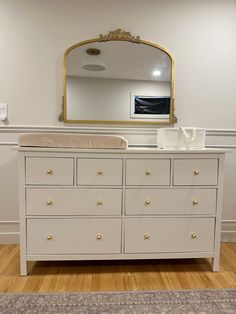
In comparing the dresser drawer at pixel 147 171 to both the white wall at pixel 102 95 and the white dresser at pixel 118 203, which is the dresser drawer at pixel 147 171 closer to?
the white dresser at pixel 118 203

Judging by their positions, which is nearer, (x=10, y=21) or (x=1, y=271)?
(x=1, y=271)

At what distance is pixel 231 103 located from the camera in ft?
7.18

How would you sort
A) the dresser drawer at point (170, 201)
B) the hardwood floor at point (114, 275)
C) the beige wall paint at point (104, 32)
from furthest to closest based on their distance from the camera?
the beige wall paint at point (104, 32)
the dresser drawer at point (170, 201)
the hardwood floor at point (114, 275)

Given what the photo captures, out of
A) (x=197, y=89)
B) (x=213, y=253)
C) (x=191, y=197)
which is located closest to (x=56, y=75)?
(x=197, y=89)

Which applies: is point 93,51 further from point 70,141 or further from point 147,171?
point 147,171

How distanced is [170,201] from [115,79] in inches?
46.2

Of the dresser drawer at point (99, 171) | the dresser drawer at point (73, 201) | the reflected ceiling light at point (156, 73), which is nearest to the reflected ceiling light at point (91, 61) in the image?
the reflected ceiling light at point (156, 73)

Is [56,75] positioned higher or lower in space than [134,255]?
higher

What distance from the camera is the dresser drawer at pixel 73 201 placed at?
5.22ft

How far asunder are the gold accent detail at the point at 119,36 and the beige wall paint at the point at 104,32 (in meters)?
0.05

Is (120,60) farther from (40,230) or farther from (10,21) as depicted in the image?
(40,230)

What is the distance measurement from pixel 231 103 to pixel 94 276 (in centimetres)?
194

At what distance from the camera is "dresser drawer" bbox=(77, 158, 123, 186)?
159cm

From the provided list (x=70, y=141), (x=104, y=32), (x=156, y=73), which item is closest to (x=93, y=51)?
(x=104, y=32)
